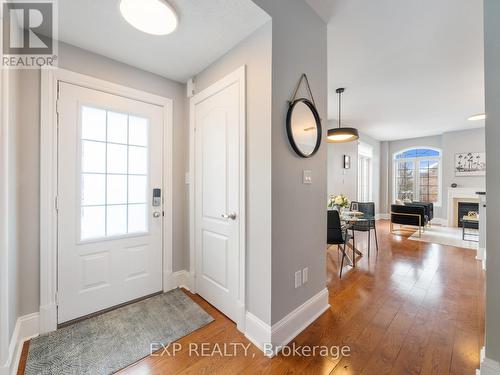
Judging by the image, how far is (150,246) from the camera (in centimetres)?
234

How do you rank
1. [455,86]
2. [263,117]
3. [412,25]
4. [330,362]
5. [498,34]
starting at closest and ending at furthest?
[498,34]
[330,362]
[263,117]
[412,25]
[455,86]

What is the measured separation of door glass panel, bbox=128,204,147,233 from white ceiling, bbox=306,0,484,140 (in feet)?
8.01

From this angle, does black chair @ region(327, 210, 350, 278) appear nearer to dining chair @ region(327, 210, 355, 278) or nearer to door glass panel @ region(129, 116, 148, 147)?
dining chair @ region(327, 210, 355, 278)

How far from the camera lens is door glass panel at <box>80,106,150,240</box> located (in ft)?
6.49

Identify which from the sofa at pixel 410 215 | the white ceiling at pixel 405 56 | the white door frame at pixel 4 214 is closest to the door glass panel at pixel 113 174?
the white door frame at pixel 4 214

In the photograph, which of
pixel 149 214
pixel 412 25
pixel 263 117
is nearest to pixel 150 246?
pixel 149 214

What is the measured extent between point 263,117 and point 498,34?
1.45 meters

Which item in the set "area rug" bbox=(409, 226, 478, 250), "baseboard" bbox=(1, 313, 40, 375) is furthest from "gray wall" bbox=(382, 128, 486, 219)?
"baseboard" bbox=(1, 313, 40, 375)

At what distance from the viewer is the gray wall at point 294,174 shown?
162cm

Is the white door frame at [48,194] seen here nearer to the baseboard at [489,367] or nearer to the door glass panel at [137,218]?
the door glass panel at [137,218]

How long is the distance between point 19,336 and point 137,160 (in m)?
1.59

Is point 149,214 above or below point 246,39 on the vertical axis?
below

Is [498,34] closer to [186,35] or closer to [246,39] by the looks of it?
[246,39]

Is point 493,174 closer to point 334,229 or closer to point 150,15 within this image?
point 334,229
